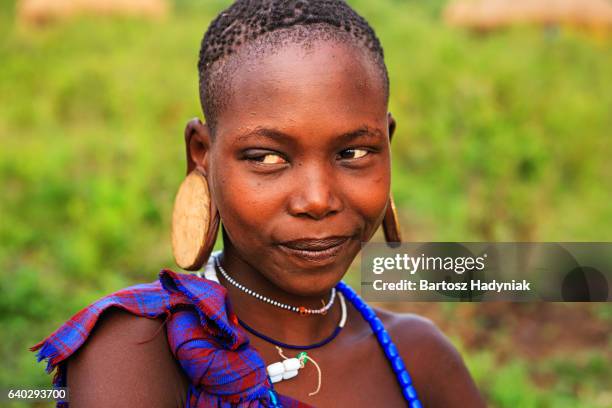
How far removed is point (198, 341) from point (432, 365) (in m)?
0.68

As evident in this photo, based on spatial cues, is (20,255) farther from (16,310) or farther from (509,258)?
(509,258)

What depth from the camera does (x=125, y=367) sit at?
1374 millimetres

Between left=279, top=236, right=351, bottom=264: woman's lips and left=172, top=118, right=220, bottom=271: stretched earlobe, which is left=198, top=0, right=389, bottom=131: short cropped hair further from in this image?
left=279, top=236, right=351, bottom=264: woman's lips

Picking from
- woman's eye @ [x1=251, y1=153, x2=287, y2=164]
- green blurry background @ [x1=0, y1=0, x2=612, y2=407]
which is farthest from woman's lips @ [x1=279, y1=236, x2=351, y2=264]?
green blurry background @ [x1=0, y1=0, x2=612, y2=407]

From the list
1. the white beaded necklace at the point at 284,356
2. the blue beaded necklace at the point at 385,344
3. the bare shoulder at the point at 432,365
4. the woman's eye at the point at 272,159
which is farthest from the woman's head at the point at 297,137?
the bare shoulder at the point at 432,365

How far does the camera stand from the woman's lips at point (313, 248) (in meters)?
1.47

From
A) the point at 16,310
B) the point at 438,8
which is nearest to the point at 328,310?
the point at 16,310

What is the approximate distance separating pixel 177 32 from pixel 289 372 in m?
8.35

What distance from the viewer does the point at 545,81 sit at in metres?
7.12

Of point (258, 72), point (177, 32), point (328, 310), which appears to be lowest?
point (177, 32)

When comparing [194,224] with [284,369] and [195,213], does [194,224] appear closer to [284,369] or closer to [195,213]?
[195,213]

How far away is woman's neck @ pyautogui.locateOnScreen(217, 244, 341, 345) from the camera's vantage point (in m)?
1.63

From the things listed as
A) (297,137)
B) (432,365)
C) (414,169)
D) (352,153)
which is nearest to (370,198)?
(352,153)

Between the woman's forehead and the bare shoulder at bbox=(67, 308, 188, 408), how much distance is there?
430 mm
